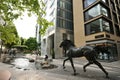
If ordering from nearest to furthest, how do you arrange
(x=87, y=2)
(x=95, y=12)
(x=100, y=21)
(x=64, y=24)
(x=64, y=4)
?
(x=100, y=21) → (x=95, y=12) → (x=87, y=2) → (x=64, y=24) → (x=64, y=4)

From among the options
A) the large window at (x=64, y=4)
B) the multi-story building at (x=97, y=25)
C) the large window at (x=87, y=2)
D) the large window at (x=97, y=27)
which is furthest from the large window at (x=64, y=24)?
the large window at (x=97, y=27)

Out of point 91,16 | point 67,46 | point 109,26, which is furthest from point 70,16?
point 67,46

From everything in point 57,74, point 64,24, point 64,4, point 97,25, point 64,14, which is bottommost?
point 57,74

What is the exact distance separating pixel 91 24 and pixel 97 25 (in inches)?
79.4

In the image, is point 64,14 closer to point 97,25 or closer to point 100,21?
point 97,25

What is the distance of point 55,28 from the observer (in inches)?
1275

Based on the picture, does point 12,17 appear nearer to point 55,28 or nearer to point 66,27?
point 55,28

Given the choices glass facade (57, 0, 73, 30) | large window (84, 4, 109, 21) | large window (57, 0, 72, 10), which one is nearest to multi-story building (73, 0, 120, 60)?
large window (84, 4, 109, 21)

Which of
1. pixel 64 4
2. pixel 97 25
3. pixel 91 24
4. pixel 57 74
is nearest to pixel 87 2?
pixel 91 24

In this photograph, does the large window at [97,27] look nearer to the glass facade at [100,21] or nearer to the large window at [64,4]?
the glass facade at [100,21]

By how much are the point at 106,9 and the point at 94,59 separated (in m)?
20.5

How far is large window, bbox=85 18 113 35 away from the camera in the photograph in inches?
853

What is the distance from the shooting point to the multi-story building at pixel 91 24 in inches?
856

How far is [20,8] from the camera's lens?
4.91 meters
